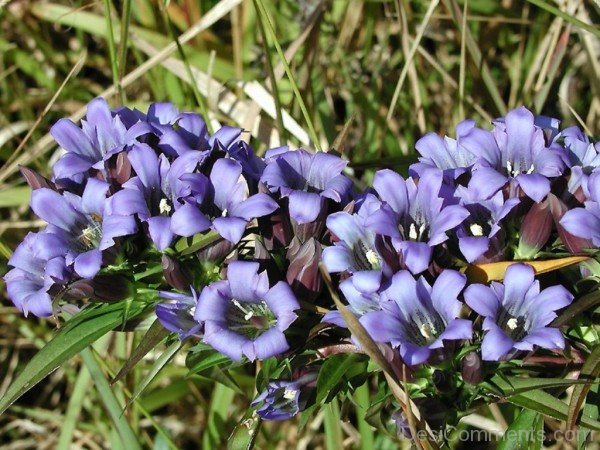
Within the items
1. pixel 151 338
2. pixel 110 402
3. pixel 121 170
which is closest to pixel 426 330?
pixel 151 338

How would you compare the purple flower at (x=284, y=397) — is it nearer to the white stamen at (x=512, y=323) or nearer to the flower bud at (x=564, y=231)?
the white stamen at (x=512, y=323)

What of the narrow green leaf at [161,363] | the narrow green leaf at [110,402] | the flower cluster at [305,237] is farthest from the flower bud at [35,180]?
the narrow green leaf at [110,402]

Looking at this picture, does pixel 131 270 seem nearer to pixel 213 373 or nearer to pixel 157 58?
pixel 213 373

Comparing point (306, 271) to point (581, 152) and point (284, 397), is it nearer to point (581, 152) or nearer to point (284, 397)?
point (284, 397)

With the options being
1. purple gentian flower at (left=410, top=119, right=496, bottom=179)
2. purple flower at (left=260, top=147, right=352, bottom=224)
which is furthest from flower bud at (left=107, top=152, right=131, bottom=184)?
purple gentian flower at (left=410, top=119, right=496, bottom=179)

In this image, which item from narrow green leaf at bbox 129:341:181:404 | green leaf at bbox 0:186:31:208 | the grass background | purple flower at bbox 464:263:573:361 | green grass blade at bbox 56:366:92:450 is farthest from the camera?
green leaf at bbox 0:186:31:208

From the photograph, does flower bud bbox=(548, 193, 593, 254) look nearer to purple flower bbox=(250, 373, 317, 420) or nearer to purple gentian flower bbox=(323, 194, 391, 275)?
purple gentian flower bbox=(323, 194, 391, 275)
